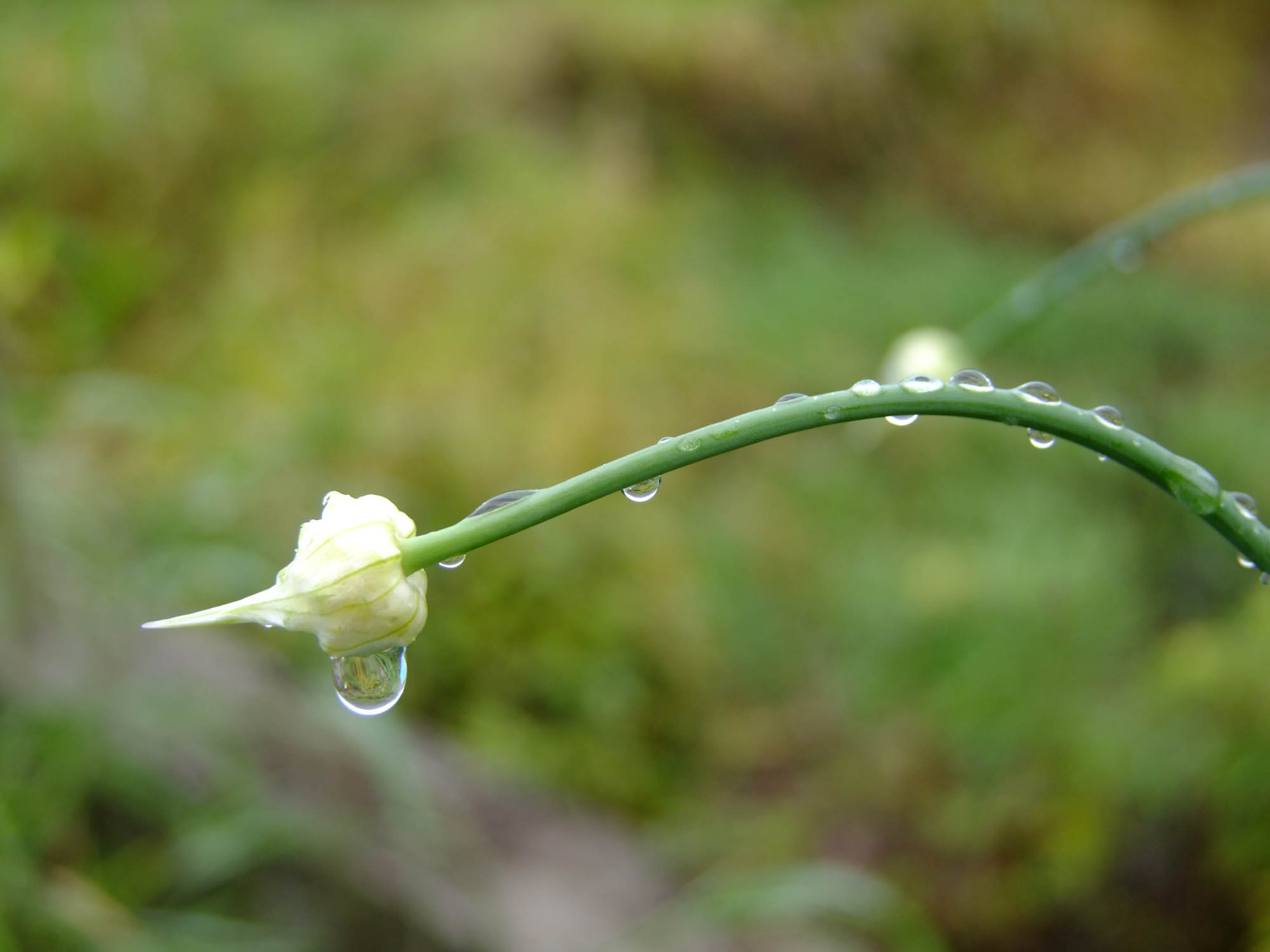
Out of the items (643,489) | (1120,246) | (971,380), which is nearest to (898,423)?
(971,380)

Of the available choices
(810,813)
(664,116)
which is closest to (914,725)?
(810,813)

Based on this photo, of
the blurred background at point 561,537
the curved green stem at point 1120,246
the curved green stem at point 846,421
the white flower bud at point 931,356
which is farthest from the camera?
the blurred background at point 561,537

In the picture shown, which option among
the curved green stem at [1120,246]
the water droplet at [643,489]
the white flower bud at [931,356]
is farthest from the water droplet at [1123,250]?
Answer: the water droplet at [643,489]

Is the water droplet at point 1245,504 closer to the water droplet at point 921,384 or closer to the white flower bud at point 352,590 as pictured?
the water droplet at point 921,384

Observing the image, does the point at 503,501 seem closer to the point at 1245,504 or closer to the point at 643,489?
the point at 643,489

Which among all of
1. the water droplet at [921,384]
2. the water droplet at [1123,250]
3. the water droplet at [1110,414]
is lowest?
the water droplet at [921,384]

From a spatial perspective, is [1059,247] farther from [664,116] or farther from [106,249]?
[106,249]
